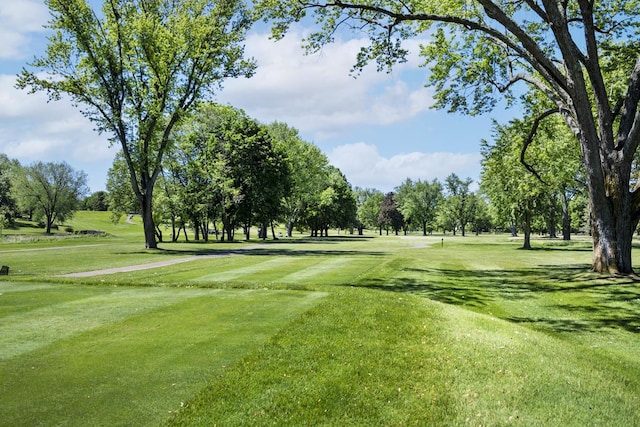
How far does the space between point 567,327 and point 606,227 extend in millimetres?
8276

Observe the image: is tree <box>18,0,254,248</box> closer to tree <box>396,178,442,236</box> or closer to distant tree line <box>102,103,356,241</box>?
distant tree line <box>102,103,356,241</box>

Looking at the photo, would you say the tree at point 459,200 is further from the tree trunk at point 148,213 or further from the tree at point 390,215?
the tree trunk at point 148,213

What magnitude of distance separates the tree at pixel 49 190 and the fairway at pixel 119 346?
79106mm

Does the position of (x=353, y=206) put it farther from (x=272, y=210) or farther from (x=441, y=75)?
(x=441, y=75)

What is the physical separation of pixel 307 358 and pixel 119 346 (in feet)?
10.9

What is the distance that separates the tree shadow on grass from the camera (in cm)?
1161

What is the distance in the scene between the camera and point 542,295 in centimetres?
1538

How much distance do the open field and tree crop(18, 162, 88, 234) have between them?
77.9 metres

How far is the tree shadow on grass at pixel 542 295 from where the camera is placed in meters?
11.6

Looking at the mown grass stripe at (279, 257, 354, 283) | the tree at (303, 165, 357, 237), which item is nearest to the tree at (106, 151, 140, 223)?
the tree at (303, 165, 357, 237)

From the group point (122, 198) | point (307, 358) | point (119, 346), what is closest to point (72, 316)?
point (119, 346)

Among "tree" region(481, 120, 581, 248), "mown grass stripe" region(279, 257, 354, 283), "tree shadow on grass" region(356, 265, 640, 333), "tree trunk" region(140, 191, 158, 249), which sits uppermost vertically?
"tree" region(481, 120, 581, 248)

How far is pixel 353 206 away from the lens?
10112 cm

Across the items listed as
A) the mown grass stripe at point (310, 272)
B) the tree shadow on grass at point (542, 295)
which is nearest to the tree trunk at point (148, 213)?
the mown grass stripe at point (310, 272)
